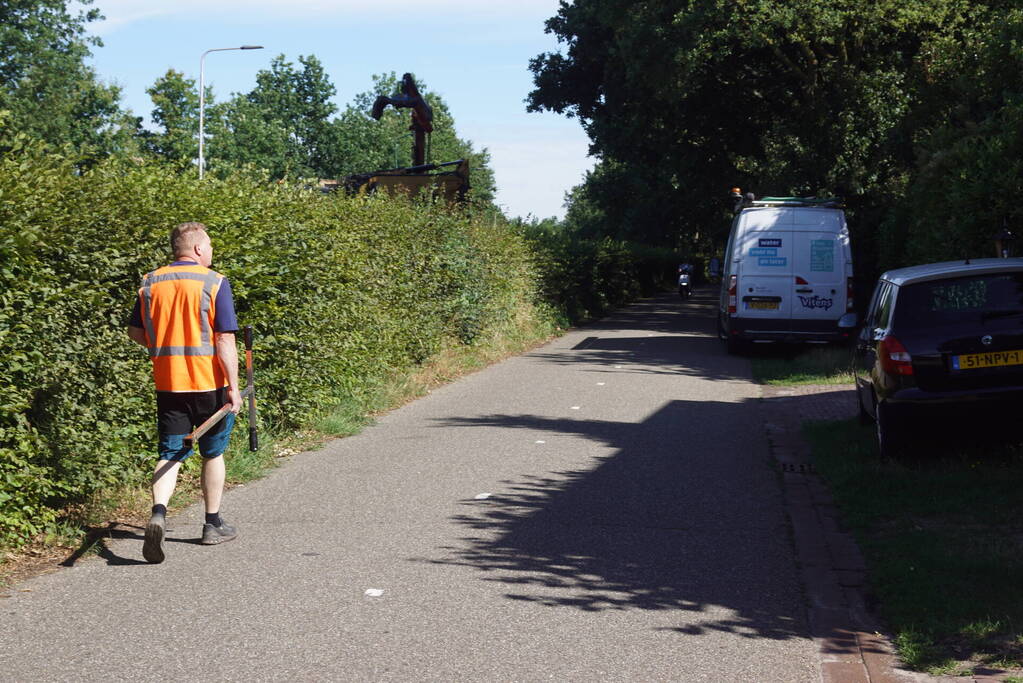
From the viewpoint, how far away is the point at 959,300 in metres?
8.62

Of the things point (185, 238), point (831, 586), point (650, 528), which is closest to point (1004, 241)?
point (650, 528)

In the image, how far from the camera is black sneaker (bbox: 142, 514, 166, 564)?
616 cm

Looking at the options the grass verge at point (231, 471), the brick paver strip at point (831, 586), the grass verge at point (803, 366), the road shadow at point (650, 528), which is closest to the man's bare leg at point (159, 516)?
the grass verge at point (231, 471)

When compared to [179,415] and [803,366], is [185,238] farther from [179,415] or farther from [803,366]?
[803,366]

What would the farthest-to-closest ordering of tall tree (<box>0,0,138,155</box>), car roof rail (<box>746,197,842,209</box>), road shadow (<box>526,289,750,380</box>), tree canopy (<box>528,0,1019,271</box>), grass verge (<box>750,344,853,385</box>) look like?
tall tree (<box>0,0,138,155</box>) → tree canopy (<box>528,0,1019,271</box>) → car roof rail (<box>746,197,842,209</box>) → road shadow (<box>526,289,750,380</box>) → grass verge (<box>750,344,853,385</box>)

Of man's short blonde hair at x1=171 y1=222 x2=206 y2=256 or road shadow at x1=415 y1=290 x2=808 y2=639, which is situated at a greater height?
man's short blonde hair at x1=171 y1=222 x2=206 y2=256

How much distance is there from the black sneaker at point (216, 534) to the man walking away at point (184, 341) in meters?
0.38

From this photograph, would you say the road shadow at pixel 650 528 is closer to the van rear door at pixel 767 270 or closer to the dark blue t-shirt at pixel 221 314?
the dark blue t-shirt at pixel 221 314

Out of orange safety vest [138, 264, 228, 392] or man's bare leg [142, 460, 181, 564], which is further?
orange safety vest [138, 264, 228, 392]

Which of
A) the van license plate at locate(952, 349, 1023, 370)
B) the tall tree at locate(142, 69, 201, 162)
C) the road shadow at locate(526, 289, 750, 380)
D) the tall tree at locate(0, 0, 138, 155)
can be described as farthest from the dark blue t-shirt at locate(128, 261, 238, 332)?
the tall tree at locate(142, 69, 201, 162)

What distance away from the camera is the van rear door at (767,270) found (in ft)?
64.2

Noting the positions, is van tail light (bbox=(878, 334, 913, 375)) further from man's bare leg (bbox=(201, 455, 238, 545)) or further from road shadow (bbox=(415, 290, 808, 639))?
man's bare leg (bbox=(201, 455, 238, 545))

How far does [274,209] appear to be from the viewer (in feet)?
32.8

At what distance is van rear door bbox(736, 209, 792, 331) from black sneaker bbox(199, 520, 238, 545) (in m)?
14.3
